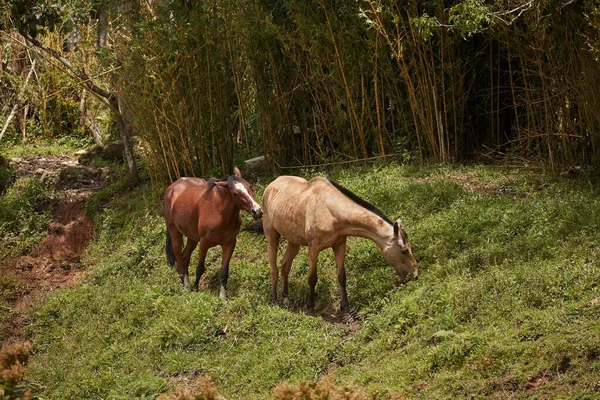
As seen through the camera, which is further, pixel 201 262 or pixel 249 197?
pixel 201 262

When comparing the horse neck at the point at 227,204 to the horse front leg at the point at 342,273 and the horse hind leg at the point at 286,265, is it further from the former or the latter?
the horse front leg at the point at 342,273

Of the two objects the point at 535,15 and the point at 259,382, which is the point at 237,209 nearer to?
the point at 259,382

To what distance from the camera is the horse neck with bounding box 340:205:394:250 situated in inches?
394

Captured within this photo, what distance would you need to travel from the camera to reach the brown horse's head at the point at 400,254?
32.6 ft

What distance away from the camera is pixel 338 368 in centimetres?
901

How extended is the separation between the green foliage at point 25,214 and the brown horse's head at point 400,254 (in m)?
6.79

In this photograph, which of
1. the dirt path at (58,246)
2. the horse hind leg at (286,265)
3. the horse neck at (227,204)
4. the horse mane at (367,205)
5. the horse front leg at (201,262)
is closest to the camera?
the horse mane at (367,205)

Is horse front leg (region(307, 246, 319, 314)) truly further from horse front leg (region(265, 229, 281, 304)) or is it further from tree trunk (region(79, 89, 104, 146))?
tree trunk (region(79, 89, 104, 146))

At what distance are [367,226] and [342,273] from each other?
0.53 m

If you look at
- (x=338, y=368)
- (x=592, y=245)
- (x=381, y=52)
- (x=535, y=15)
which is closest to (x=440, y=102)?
(x=381, y=52)

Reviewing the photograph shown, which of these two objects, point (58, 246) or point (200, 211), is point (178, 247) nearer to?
point (200, 211)

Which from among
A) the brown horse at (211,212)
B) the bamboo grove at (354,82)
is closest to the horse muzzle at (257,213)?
the brown horse at (211,212)

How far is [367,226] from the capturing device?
1004cm

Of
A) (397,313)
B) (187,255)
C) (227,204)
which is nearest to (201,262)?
(187,255)
